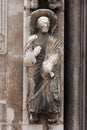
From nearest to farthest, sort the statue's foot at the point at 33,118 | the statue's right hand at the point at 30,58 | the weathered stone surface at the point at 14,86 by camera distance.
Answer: the statue's right hand at the point at 30,58 < the statue's foot at the point at 33,118 < the weathered stone surface at the point at 14,86

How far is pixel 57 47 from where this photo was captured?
861cm

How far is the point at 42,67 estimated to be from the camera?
8492mm

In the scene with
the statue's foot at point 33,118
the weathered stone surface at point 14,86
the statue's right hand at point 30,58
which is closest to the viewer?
the statue's right hand at point 30,58

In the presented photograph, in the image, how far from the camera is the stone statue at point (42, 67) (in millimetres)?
8492

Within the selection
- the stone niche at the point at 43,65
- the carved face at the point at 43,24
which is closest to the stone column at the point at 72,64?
the stone niche at the point at 43,65

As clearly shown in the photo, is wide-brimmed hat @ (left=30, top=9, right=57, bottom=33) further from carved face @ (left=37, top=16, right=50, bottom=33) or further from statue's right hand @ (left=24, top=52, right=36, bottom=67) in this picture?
statue's right hand @ (left=24, top=52, right=36, bottom=67)

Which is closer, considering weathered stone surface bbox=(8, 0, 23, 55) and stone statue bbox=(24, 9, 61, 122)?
stone statue bbox=(24, 9, 61, 122)

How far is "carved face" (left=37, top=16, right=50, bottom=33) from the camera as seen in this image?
8.53 metres

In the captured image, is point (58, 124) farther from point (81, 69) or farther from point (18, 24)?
point (18, 24)

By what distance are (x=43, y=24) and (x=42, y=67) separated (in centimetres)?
51

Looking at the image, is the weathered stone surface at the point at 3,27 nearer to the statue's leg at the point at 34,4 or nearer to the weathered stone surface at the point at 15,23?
the weathered stone surface at the point at 15,23

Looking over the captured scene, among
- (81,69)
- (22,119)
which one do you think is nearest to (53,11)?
(81,69)

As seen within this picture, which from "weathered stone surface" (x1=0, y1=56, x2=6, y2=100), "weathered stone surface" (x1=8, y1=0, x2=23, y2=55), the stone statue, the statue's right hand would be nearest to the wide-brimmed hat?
the stone statue

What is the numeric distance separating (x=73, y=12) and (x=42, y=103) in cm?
120
